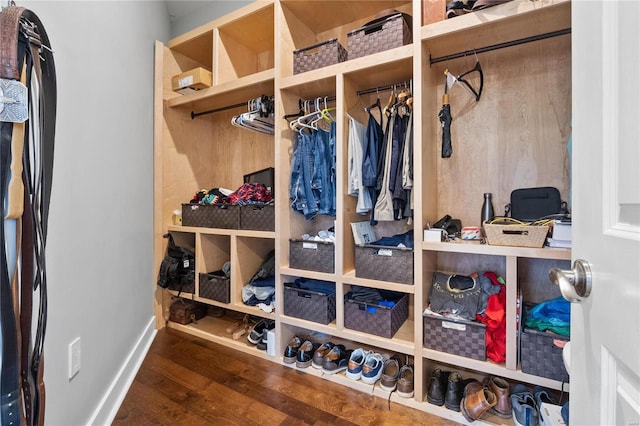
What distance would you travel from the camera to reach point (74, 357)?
124 cm

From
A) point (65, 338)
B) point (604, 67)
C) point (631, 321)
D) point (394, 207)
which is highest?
point (604, 67)

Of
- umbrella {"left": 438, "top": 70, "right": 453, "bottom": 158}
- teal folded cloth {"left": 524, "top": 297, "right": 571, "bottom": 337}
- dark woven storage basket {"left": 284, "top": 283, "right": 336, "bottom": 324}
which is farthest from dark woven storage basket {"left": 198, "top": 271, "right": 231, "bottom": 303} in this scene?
teal folded cloth {"left": 524, "top": 297, "right": 571, "bottom": 337}

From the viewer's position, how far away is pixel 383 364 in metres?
1.69

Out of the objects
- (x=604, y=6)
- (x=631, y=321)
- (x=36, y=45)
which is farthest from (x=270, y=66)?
(x=631, y=321)

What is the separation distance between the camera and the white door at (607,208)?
16.2 inches

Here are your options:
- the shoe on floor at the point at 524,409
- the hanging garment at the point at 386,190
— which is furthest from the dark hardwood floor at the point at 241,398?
the hanging garment at the point at 386,190

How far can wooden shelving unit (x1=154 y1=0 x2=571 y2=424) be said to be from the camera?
1.41 meters

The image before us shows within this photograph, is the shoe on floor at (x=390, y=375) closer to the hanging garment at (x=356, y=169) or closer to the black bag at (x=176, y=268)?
the hanging garment at (x=356, y=169)

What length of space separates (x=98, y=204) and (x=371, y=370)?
1662 mm

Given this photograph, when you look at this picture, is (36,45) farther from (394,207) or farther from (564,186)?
(564,186)

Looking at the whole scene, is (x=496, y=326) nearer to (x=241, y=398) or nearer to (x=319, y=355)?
(x=319, y=355)

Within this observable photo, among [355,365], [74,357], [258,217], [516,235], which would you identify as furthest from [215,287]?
[516,235]

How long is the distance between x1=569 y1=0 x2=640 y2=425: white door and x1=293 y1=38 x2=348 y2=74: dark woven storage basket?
1335 millimetres

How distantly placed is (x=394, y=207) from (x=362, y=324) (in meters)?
0.67
